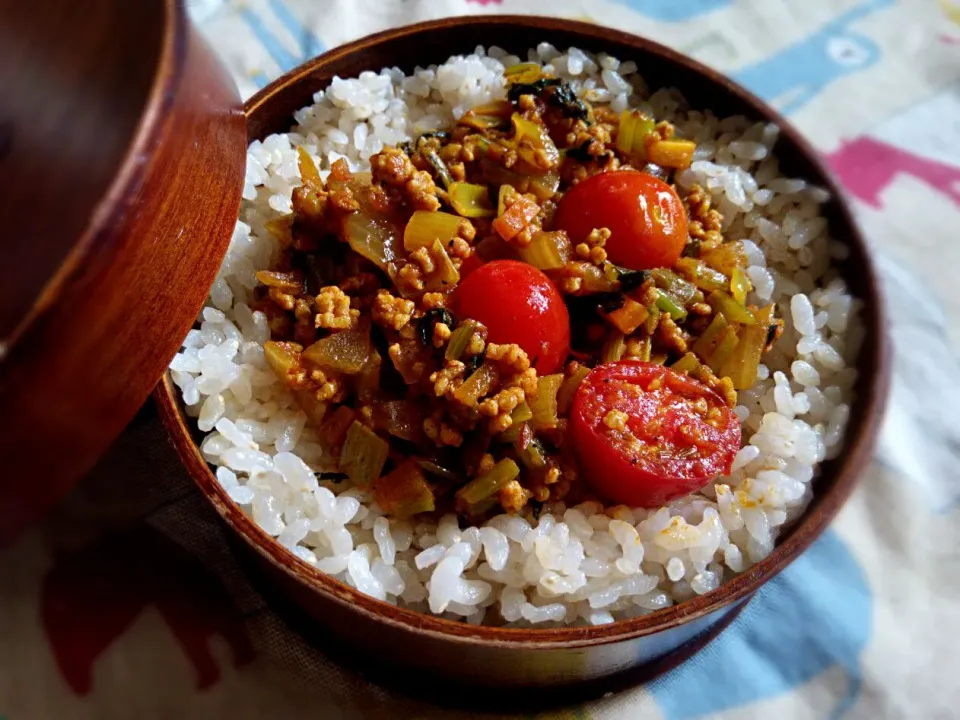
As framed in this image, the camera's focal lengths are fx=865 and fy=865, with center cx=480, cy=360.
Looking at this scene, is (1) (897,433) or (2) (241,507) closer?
(2) (241,507)

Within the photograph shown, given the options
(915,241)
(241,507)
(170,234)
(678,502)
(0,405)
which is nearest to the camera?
(0,405)

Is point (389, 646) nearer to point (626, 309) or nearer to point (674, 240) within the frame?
point (626, 309)

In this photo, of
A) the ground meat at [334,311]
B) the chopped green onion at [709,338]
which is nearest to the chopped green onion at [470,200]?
the ground meat at [334,311]

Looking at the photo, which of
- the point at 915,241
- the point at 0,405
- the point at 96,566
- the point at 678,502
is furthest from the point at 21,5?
the point at 915,241

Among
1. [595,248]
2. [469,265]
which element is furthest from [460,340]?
[595,248]

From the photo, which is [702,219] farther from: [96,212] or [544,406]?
[96,212]

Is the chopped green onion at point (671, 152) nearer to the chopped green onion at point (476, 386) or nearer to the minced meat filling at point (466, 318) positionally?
the minced meat filling at point (466, 318)
